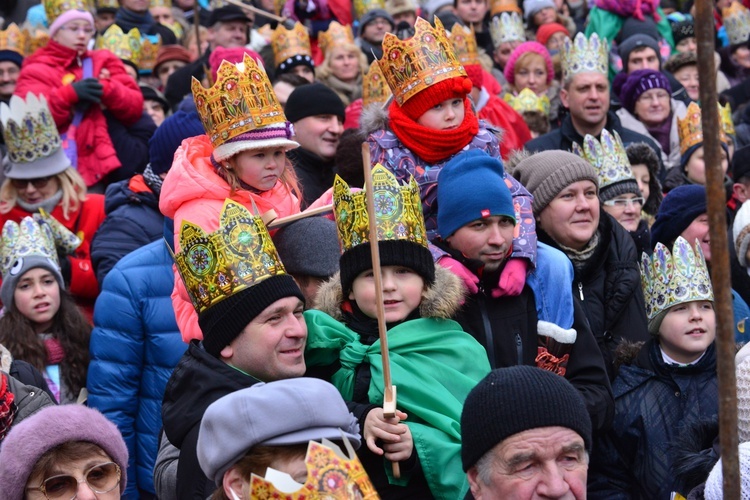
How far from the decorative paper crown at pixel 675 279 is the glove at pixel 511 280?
39.6 inches

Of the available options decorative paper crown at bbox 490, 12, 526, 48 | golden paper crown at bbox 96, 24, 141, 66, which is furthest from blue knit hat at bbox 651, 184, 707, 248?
decorative paper crown at bbox 490, 12, 526, 48

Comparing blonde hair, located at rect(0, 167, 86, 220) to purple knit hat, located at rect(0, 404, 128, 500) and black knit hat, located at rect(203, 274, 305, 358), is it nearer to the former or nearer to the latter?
black knit hat, located at rect(203, 274, 305, 358)

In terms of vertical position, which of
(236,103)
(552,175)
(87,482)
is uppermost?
(236,103)

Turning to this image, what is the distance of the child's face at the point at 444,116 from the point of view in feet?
18.9

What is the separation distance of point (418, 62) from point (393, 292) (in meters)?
1.69

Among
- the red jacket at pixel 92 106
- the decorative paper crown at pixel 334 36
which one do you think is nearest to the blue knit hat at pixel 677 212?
the red jacket at pixel 92 106

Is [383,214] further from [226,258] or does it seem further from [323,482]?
[323,482]

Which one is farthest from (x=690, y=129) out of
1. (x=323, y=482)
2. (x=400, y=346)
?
(x=323, y=482)

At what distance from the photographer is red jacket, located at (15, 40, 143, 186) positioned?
873cm

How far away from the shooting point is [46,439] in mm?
4137

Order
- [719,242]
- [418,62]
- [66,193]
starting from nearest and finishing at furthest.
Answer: [719,242] < [418,62] < [66,193]

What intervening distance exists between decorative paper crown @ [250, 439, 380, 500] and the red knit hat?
8.82 feet

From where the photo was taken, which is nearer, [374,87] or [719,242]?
[719,242]

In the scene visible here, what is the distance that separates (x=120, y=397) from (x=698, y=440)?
2667mm
